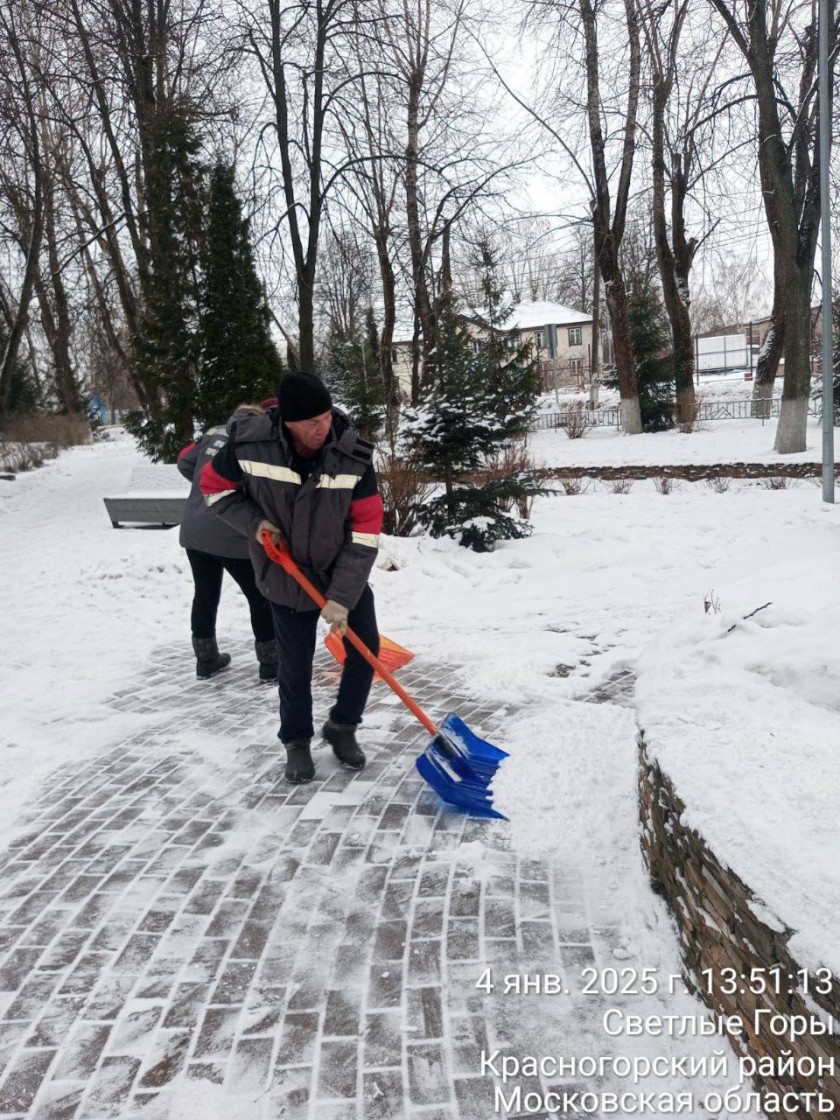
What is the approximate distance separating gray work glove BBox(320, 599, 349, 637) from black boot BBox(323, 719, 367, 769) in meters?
0.62

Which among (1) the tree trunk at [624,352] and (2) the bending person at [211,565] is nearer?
(2) the bending person at [211,565]

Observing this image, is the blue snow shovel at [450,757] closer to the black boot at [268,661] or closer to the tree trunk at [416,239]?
the black boot at [268,661]

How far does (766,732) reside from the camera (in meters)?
2.46

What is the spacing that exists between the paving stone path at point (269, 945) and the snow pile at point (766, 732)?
65 centimetres

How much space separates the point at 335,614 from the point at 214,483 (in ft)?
2.58

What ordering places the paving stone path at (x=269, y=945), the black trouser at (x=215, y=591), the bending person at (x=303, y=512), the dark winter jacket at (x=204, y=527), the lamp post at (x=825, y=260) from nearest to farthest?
the paving stone path at (x=269, y=945)
the bending person at (x=303, y=512)
the dark winter jacket at (x=204, y=527)
the black trouser at (x=215, y=591)
the lamp post at (x=825, y=260)

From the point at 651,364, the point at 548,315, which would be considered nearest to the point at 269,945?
the point at 651,364

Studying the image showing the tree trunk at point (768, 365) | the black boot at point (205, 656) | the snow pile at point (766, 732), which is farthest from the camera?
the tree trunk at point (768, 365)

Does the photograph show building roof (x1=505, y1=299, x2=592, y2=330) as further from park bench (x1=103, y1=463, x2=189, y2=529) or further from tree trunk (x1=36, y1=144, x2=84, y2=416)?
park bench (x1=103, y1=463, x2=189, y2=529)

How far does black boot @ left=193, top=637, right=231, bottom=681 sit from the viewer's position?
510cm

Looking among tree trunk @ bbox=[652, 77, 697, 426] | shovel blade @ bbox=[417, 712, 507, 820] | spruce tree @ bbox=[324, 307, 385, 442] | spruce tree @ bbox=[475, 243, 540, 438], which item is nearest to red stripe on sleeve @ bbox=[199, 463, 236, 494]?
shovel blade @ bbox=[417, 712, 507, 820]

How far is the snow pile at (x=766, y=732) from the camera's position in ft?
5.73

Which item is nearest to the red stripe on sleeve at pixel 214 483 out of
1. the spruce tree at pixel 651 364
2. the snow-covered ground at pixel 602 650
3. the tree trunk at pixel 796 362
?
the snow-covered ground at pixel 602 650

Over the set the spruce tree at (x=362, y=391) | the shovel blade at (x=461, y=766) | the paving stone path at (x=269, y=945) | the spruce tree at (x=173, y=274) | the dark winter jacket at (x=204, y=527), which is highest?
the spruce tree at (x=173, y=274)
